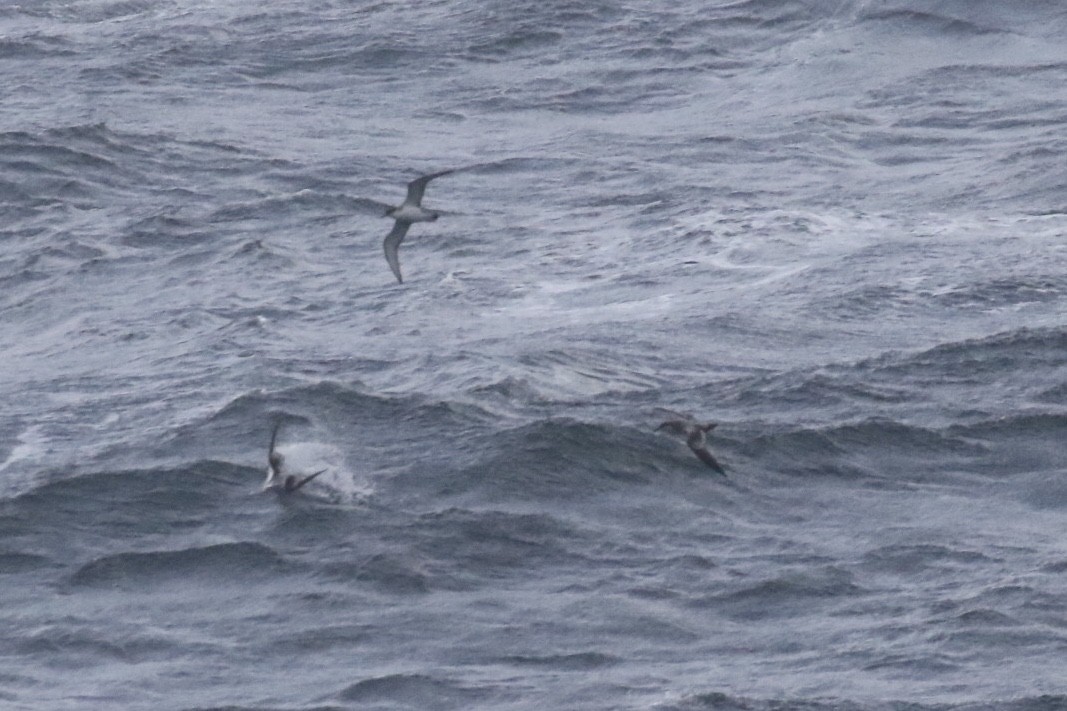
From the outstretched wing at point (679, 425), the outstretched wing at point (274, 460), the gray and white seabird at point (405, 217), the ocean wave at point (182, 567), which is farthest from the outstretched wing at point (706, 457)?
the outstretched wing at point (274, 460)

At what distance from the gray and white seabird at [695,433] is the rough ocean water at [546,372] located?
0.64 m

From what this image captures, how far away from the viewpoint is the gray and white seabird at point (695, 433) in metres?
38.2

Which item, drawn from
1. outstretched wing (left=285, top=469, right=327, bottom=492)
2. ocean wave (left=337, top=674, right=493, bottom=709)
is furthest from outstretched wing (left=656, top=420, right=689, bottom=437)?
ocean wave (left=337, top=674, right=493, bottom=709)

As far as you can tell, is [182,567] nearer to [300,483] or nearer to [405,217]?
[300,483]

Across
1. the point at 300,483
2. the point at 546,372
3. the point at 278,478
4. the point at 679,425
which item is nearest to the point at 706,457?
the point at 679,425

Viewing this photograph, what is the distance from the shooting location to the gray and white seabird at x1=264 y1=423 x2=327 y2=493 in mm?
39688

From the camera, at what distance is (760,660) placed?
34.2 m

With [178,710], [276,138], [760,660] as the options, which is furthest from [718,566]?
[276,138]

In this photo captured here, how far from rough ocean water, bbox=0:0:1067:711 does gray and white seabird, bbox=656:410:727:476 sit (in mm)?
640

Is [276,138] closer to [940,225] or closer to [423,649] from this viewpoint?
[940,225]

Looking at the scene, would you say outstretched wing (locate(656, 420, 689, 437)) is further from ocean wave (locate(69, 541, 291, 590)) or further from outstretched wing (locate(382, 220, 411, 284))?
ocean wave (locate(69, 541, 291, 590))

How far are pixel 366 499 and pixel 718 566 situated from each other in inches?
239

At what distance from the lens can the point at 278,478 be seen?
132 ft

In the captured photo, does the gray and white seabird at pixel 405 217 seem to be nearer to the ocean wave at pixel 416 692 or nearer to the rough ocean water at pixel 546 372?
the rough ocean water at pixel 546 372
